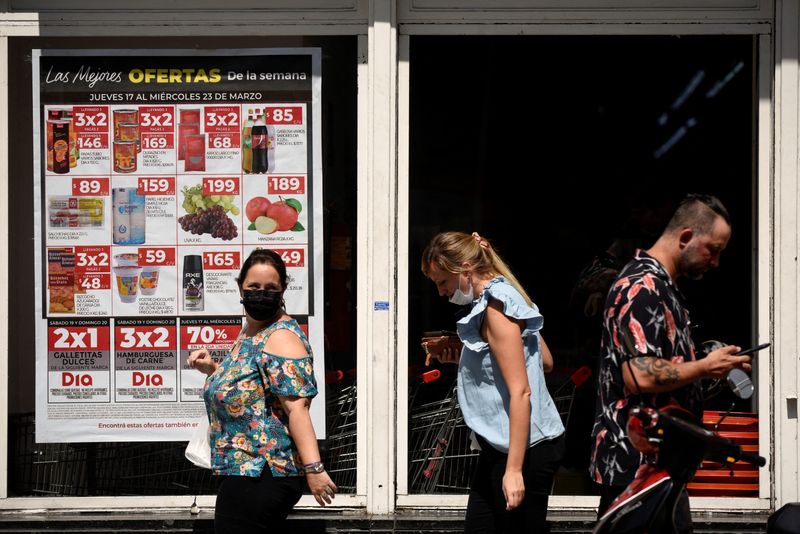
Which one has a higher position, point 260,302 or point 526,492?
point 260,302

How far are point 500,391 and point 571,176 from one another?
4.37 metres

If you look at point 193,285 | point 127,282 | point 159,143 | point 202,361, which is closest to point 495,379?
point 202,361

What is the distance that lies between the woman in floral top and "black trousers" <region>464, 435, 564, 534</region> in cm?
66

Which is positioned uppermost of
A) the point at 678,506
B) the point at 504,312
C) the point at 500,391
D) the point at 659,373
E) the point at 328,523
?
the point at 504,312

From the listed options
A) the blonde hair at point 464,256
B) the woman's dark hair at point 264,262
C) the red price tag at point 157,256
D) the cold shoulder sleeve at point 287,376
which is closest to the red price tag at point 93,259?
the red price tag at point 157,256

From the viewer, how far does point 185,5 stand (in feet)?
20.4

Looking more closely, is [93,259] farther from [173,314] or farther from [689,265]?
[689,265]

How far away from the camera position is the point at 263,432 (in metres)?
4.25

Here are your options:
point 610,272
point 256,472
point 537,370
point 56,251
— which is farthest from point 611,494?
point 56,251

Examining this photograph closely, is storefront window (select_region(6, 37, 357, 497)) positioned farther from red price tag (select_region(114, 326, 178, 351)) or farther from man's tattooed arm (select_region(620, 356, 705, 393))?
man's tattooed arm (select_region(620, 356, 705, 393))

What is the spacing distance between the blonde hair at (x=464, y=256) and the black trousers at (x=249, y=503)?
117 centimetres

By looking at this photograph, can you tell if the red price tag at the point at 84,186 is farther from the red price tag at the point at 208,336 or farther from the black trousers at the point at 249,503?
the black trousers at the point at 249,503

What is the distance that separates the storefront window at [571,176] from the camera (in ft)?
20.8

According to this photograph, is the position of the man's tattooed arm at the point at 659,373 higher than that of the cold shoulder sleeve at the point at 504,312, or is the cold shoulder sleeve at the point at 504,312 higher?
the cold shoulder sleeve at the point at 504,312
